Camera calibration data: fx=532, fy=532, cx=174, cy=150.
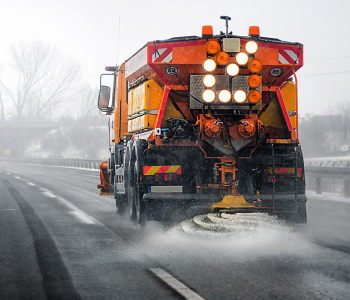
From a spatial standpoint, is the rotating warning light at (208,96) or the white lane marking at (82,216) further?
the white lane marking at (82,216)

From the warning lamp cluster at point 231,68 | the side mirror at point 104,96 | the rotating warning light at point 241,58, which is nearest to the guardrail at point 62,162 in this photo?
the side mirror at point 104,96

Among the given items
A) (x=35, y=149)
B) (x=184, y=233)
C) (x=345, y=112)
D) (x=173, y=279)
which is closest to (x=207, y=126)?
(x=184, y=233)

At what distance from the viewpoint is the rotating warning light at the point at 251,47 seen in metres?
6.91

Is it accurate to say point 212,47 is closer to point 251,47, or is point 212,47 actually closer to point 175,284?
point 251,47

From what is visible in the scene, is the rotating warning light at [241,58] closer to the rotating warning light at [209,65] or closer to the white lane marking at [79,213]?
the rotating warning light at [209,65]

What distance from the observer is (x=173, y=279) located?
474cm

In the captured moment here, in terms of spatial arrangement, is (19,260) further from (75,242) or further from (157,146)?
(157,146)

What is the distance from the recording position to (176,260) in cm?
558

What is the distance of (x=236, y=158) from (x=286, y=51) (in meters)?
1.74

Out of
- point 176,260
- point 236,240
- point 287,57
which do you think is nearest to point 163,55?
point 287,57

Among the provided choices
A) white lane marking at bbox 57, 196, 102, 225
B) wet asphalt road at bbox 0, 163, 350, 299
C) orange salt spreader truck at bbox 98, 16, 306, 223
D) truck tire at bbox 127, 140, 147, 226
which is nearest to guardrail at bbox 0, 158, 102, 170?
white lane marking at bbox 57, 196, 102, 225

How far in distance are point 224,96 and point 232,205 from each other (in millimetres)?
1431

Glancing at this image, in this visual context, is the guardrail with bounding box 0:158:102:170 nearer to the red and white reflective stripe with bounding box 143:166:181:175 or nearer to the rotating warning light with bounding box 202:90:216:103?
the red and white reflective stripe with bounding box 143:166:181:175

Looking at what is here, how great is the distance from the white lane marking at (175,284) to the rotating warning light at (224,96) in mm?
2649
